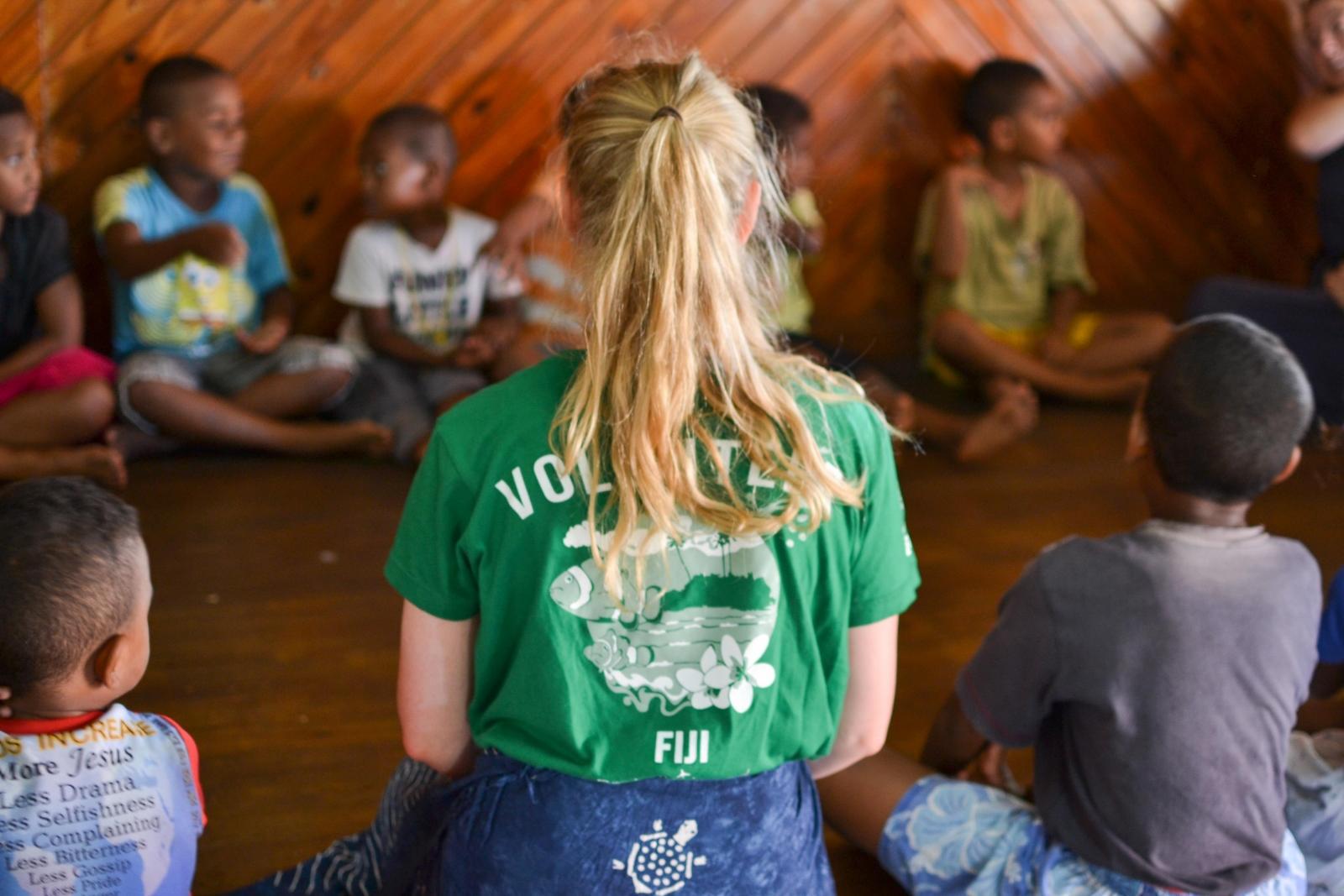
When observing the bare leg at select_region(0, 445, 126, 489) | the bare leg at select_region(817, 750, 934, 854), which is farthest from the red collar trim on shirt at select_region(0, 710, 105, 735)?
the bare leg at select_region(0, 445, 126, 489)

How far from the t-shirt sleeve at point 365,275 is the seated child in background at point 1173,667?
2.15 metres

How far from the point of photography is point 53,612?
1193mm

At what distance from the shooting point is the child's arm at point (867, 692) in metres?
1.32

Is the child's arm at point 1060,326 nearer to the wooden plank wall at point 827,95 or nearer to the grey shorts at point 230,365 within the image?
the wooden plank wall at point 827,95

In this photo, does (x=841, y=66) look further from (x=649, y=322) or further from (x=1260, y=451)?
(x=649, y=322)

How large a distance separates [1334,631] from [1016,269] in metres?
2.36

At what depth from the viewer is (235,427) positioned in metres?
3.05

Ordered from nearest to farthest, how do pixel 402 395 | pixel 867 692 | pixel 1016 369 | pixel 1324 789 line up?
1. pixel 867 692
2. pixel 1324 789
3. pixel 402 395
4. pixel 1016 369

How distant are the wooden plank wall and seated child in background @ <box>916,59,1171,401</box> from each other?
18 cm

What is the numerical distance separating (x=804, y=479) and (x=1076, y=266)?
2936 mm

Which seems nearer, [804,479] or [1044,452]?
[804,479]

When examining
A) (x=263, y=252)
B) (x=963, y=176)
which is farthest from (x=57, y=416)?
(x=963, y=176)

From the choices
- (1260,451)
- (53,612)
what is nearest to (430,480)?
(53,612)

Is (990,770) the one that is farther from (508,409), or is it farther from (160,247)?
(160,247)
